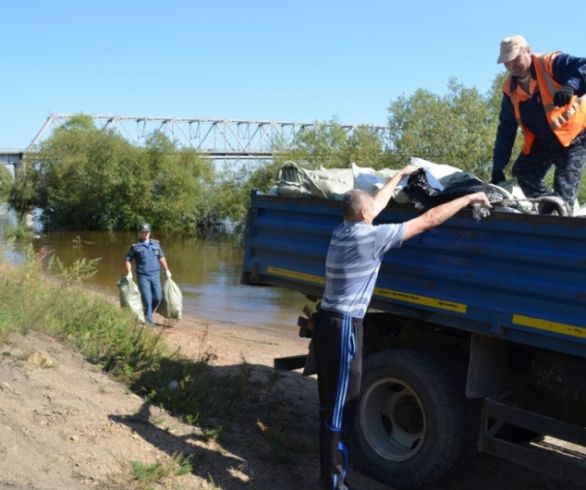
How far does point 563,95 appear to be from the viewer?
4.42 m

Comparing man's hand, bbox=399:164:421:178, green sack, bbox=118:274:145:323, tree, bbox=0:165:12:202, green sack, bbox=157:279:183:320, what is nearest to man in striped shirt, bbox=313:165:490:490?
man's hand, bbox=399:164:421:178

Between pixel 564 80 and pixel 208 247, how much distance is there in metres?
31.7

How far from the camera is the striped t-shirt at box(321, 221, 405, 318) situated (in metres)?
4.06

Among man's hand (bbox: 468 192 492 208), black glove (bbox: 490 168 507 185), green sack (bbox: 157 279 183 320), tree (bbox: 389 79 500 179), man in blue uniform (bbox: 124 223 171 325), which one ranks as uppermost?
tree (bbox: 389 79 500 179)

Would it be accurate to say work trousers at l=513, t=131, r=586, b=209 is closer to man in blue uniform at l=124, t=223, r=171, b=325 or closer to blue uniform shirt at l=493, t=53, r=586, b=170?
blue uniform shirt at l=493, t=53, r=586, b=170

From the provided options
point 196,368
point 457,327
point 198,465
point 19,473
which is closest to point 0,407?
point 19,473

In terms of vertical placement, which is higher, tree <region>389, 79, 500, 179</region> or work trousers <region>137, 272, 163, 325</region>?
tree <region>389, 79, 500, 179</region>

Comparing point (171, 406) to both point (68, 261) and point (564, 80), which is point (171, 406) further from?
point (68, 261)

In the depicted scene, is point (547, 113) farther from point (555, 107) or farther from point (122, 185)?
point (122, 185)

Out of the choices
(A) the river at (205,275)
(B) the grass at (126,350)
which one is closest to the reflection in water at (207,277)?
(A) the river at (205,275)

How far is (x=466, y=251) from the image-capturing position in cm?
409

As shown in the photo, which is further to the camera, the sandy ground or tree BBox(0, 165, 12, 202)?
tree BBox(0, 165, 12, 202)

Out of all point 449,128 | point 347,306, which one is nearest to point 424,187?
point 347,306

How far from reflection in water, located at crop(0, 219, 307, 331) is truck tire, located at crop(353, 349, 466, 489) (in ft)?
22.3
